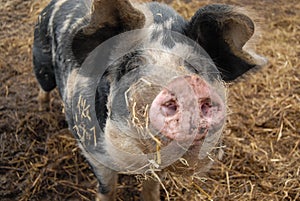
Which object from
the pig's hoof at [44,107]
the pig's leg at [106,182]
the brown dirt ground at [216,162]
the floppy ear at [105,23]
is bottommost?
the brown dirt ground at [216,162]

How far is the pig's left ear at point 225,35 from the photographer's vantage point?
200 centimetres

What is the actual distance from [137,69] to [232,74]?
0.52m

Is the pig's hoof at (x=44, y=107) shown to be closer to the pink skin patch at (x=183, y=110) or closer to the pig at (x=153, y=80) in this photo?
the pig at (x=153, y=80)

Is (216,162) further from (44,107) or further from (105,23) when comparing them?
(105,23)

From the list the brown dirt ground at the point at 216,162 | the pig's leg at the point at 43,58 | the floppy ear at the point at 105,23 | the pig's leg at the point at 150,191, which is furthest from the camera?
the pig's leg at the point at 43,58

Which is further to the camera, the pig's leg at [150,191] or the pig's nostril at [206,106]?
the pig's leg at [150,191]

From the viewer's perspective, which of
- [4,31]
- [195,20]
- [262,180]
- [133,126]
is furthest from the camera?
[4,31]

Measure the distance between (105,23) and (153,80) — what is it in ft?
1.30

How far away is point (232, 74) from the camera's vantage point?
7.50ft

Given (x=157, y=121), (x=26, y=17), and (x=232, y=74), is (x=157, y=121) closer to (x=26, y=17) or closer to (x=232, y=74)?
(x=232, y=74)

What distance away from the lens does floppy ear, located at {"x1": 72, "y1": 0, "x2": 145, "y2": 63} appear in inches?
78.7

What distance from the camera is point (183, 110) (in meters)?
1.74

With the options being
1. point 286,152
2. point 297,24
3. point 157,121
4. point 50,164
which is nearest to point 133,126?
point 157,121

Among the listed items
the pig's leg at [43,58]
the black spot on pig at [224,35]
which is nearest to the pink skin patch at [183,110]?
the black spot on pig at [224,35]
